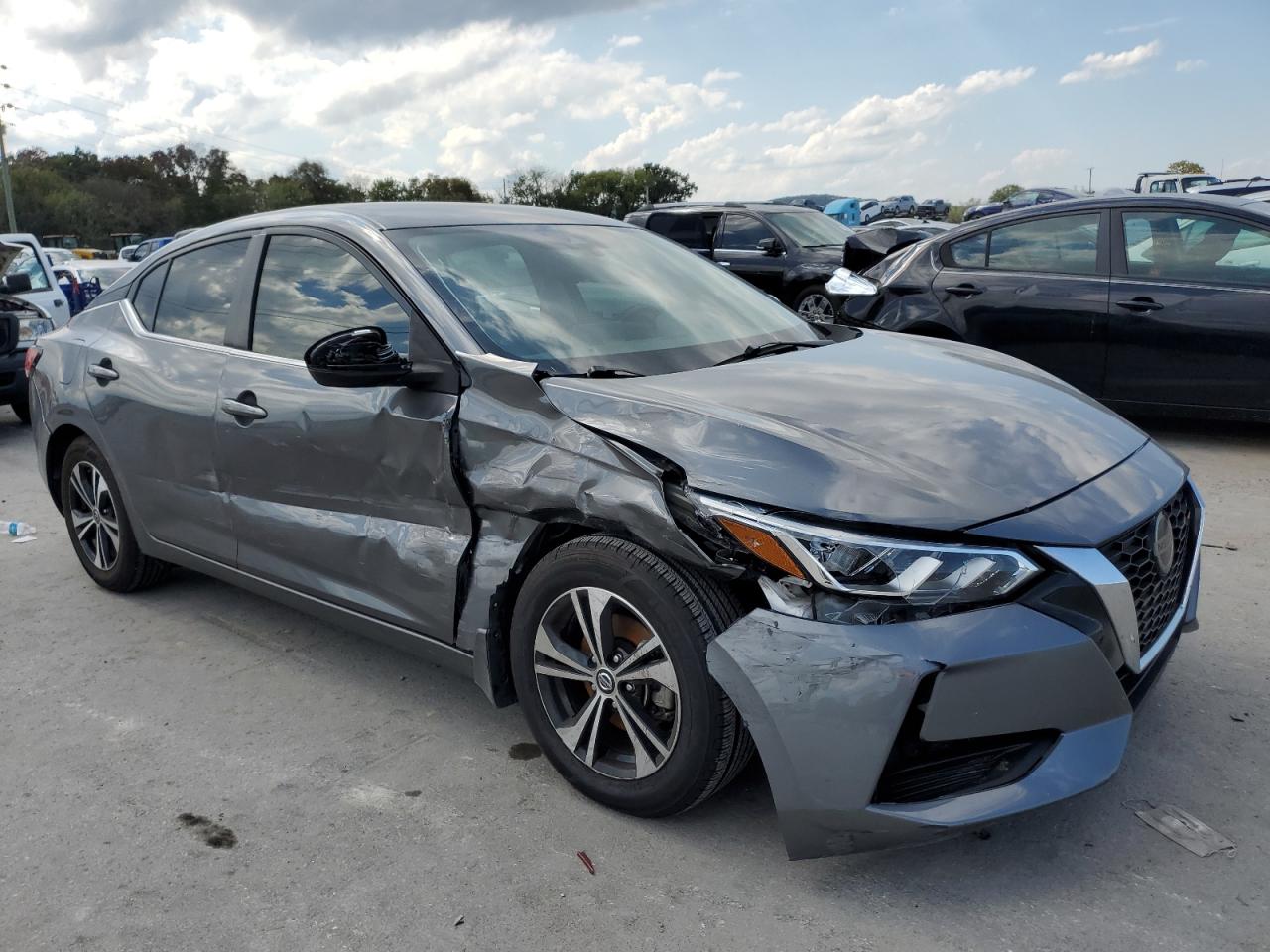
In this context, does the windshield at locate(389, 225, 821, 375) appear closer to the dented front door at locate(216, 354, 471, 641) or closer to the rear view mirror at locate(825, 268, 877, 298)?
the dented front door at locate(216, 354, 471, 641)

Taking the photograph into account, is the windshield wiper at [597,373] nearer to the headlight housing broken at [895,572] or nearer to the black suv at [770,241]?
the headlight housing broken at [895,572]

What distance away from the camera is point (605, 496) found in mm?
2758

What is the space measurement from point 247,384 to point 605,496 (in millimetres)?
1688

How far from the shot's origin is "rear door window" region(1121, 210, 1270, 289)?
21.2ft

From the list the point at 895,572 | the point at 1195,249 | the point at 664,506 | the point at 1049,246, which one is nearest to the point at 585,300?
the point at 664,506

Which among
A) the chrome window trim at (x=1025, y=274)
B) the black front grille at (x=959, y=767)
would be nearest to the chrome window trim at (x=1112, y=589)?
the black front grille at (x=959, y=767)

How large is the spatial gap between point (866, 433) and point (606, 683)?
0.92m

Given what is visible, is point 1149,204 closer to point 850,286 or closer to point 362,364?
point 850,286

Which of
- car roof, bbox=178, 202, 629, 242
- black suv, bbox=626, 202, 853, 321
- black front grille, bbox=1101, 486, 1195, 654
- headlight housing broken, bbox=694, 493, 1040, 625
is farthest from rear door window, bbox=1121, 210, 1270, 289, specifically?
headlight housing broken, bbox=694, 493, 1040, 625

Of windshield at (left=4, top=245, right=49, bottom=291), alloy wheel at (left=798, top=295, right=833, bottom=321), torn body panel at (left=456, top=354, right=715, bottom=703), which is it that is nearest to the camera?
torn body panel at (left=456, top=354, right=715, bottom=703)

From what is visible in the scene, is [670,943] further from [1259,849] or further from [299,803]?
[1259,849]

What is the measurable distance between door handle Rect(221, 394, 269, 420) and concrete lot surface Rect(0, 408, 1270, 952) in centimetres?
95

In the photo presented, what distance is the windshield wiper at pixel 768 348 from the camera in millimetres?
3445

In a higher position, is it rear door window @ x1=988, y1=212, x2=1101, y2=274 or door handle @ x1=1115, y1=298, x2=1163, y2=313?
rear door window @ x1=988, y1=212, x2=1101, y2=274
